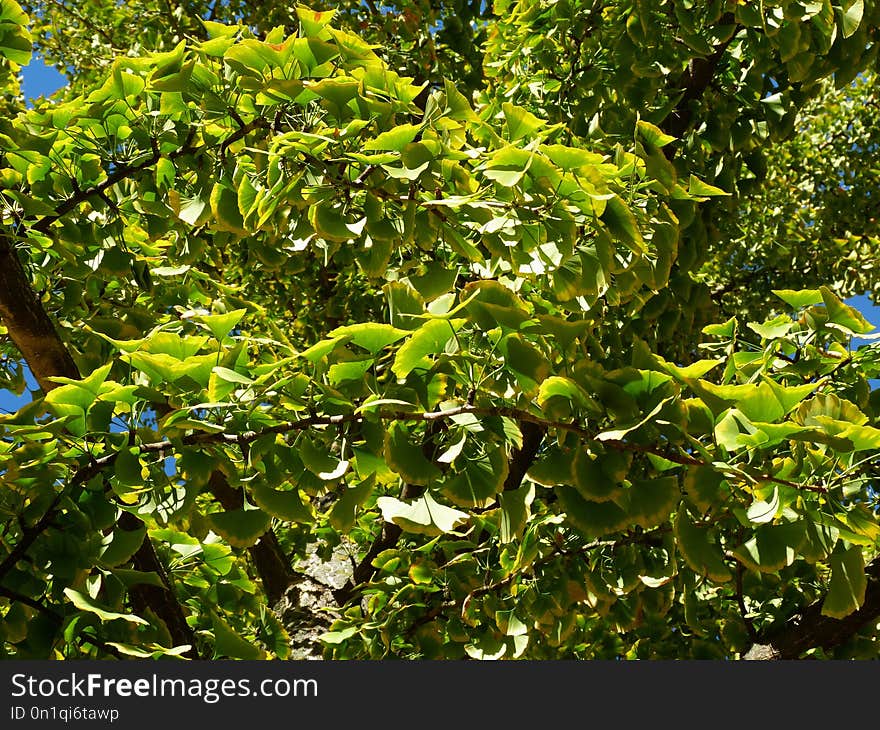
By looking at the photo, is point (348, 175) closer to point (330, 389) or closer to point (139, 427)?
point (330, 389)

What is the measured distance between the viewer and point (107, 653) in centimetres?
164

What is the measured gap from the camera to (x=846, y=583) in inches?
51.6

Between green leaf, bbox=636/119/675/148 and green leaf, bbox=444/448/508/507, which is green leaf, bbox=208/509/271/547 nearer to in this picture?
green leaf, bbox=444/448/508/507

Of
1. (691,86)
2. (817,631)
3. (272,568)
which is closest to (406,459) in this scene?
(817,631)

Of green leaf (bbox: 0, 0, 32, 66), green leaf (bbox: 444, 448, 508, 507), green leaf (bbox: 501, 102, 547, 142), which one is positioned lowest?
green leaf (bbox: 444, 448, 508, 507)

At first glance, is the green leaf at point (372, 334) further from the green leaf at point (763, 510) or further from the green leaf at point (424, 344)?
the green leaf at point (763, 510)

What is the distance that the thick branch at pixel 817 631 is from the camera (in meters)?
2.54

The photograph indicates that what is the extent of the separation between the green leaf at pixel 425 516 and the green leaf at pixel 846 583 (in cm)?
58

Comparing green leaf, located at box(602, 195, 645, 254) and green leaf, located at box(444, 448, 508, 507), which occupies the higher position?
green leaf, located at box(602, 195, 645, 254)

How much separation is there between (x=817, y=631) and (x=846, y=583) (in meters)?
1.43

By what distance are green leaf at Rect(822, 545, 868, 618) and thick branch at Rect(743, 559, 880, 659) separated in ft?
4.47

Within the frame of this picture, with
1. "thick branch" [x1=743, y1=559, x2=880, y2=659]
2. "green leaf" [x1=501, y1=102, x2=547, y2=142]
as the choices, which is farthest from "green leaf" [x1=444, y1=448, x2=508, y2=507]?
"thick branch" [x1=743, y1=559, x2=880, y2=659]

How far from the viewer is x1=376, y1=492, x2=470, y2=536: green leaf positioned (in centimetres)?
133

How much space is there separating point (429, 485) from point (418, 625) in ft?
5.18
